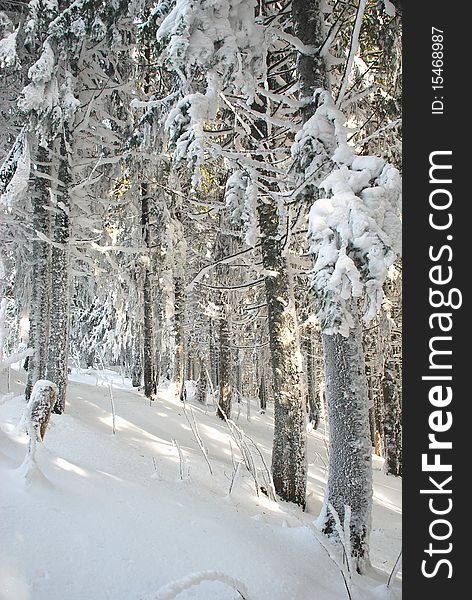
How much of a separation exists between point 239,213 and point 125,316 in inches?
356

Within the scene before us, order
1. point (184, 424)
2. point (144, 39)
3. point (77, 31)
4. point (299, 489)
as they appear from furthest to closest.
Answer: point (184, 424), point (77, 31), point (299, 489), point (144, 39)

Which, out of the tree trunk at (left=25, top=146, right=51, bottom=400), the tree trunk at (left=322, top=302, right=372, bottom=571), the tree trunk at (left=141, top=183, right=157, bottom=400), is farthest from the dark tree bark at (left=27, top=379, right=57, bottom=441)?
the tree trunk at (left=141, top=183, right=157, bottom=400)

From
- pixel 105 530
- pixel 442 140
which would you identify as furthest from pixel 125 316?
pixel 442 140

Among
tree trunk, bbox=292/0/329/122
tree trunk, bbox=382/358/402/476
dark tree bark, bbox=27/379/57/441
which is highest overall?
tree trunk, bbox=292/0/329/122

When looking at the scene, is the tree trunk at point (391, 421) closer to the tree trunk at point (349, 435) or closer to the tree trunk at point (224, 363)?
the tree trunk at point (224, 363)

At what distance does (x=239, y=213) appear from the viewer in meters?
5.11

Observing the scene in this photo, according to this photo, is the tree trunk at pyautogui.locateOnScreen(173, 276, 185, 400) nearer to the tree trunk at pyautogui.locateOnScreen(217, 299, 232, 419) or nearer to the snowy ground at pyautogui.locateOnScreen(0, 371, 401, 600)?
the tree trunk at pyautogui.locateOnScreen(217, 299, 232, 419)

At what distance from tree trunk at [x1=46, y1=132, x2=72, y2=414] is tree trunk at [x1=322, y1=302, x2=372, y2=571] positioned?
14.3 ft

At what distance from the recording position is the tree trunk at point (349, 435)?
12.7ft

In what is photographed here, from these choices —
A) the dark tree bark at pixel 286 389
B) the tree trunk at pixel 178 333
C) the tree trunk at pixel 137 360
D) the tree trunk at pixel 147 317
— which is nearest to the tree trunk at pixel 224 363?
the tree trunk at pixel 178 333

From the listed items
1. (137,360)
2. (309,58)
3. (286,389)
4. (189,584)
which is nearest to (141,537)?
(189,584)

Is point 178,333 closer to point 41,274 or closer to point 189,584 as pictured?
point 41,274

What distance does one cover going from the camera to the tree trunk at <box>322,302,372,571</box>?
3869 millimetres

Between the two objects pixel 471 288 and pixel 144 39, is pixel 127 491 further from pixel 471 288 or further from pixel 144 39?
pixel 144 39
